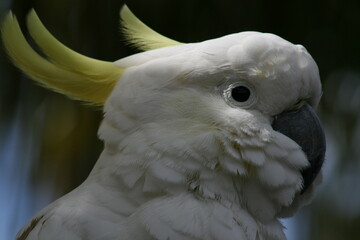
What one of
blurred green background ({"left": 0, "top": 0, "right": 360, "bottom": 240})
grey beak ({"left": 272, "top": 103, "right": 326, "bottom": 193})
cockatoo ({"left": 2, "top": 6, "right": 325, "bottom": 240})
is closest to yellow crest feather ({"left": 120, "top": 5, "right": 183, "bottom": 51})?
cockatoo ({"left": 2, "top": 6, "right": 325, "bottom": 240})

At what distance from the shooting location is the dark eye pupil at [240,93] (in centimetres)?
202

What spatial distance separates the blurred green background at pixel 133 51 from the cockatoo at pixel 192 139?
948mm

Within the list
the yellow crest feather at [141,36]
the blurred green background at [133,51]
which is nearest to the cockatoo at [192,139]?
the yellow crest feather at [141,36]

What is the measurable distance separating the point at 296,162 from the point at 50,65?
0.91 meters

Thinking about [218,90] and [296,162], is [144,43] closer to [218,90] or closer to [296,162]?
[218,90]

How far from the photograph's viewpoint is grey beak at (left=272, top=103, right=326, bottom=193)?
2033mm

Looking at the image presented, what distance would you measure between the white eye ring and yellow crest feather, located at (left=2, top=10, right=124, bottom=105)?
39 cm

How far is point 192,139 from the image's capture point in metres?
1.95

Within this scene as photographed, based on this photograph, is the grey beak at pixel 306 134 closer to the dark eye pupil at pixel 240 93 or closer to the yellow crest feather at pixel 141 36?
the dark eye pupil at pixel 240 93

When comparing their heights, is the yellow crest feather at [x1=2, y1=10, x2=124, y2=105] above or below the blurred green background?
above

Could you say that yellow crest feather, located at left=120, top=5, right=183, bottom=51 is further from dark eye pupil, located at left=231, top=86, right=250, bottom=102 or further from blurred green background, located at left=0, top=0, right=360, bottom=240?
blurred green background, located at left=0, top=0, right=360, bottom=240

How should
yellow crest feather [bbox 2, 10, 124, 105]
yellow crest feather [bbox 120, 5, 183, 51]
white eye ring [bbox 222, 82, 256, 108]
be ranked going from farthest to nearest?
1. yellow crest feather [bbox 120, 5, 183, 51]
2. yellow crest feather [bbox 2, 10, 124, 105]
3. white eye ring [bbox 222, 82, 256, 108]

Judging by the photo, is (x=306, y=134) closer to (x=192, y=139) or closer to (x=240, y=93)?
(x=240, y=93)

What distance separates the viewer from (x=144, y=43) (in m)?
2.29
